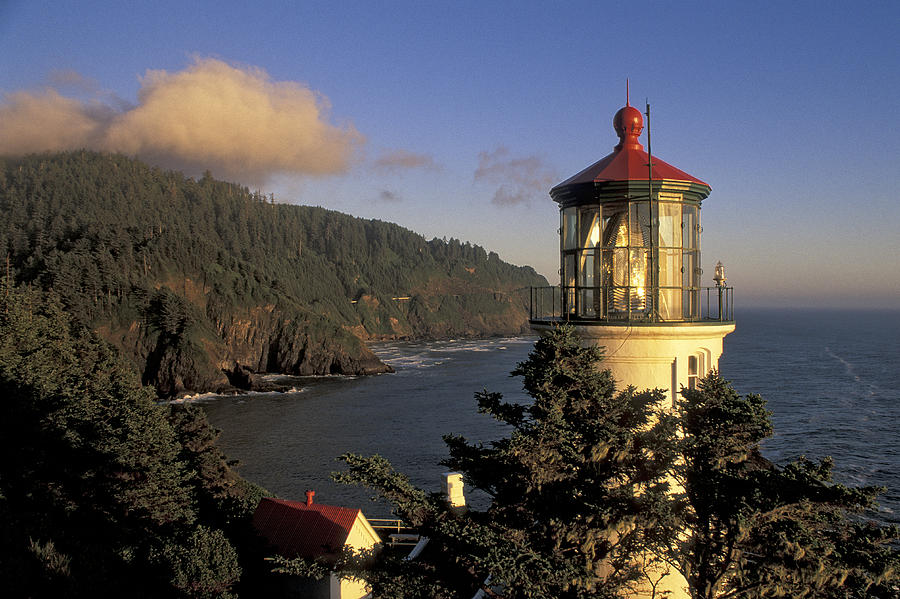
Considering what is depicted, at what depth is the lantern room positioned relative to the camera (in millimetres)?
6508

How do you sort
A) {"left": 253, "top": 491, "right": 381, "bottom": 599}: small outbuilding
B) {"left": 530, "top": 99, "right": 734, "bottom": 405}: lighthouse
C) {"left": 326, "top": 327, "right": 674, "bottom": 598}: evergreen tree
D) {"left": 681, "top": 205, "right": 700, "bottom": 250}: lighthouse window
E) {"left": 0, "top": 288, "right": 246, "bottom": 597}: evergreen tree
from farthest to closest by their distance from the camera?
{"left": 253, "top": 491, "right": 381, "bottom": 599}: small outbuilding < {"left": 0, "top": 288, "right": 246, "bottom": 597}: evergreen tree < {"left": 681, "top": 205, "right": 700, "bottom": 250}: lighthouse window < {"left": 530, "top": 99, "right": 734, "bottom": 405}: lighthouse < {"left": 326, "top": 327, "right": 674, "bottom": 598}: evergreen tree

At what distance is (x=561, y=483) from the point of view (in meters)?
5.48

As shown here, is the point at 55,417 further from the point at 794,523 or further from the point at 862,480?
the point at 862,480

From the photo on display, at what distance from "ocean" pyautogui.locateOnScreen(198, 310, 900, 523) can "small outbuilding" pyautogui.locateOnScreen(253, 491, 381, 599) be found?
20.6 ft

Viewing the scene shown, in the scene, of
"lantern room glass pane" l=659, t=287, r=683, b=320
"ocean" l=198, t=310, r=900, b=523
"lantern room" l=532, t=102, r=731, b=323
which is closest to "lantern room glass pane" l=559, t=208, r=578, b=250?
"lantern room" l=532, t=102, r=731, b=323

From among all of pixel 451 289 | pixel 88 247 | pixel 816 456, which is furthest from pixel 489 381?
pixel 451 289

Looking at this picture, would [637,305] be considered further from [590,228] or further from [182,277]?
[182,277]

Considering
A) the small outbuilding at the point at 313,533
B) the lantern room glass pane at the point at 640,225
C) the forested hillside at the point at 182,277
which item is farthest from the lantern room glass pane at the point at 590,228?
the forested hillside at the point at 182,277

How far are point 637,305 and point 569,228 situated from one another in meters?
1.09

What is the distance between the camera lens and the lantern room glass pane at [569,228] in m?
6.96

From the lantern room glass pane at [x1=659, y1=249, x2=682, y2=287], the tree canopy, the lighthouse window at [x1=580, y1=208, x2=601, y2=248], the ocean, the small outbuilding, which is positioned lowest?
the ocean

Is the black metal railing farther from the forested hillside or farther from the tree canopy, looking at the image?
the forested hillside

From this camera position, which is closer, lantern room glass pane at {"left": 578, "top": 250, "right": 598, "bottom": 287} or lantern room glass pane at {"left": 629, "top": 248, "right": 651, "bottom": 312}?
lantern room glass pane at {"left": 629, "top": 248, "right": 651, "bottom": 312}

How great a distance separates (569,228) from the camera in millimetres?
7055
